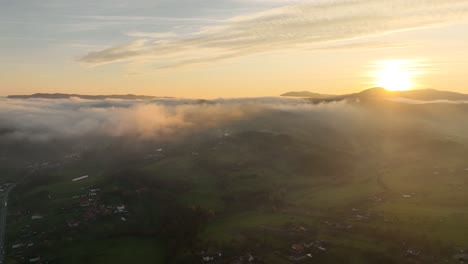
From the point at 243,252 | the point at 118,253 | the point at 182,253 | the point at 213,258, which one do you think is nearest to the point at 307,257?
the point at 243,252

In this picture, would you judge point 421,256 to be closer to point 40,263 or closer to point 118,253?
point 118,253

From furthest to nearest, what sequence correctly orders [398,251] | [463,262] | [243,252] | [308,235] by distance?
[308,235]
[243,252]
[398,251]
[463,262]

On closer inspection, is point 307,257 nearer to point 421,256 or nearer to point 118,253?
point 421,256

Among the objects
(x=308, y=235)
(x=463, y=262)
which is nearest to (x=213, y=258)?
(x=308, y=235)

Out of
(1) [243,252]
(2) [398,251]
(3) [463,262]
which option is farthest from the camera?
(1) [243,252]

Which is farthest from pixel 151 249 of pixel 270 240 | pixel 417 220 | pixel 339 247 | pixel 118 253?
pixel 417 220

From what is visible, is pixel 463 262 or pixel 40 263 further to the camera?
pixel 40 263

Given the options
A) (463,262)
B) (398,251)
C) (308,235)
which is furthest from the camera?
(308,235)

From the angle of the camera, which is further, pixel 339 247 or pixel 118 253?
pixel 118 253

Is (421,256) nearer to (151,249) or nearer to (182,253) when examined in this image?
(182,253)
